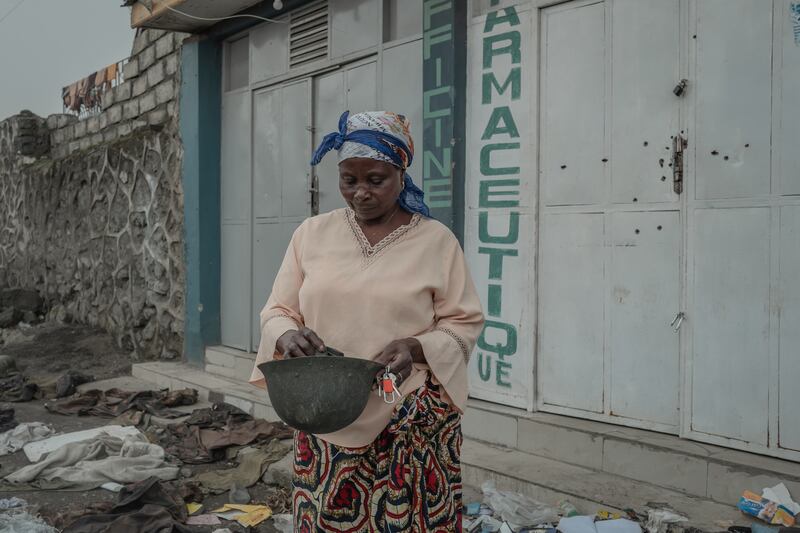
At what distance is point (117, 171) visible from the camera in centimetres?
873

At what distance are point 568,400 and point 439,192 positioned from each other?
Answer: 59.7 inches

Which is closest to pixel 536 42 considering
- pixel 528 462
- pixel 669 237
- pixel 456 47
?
pixel 456 47

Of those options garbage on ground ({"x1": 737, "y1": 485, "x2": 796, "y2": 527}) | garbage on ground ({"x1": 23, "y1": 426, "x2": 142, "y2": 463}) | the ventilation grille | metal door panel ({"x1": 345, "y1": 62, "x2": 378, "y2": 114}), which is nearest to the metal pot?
garbage on ground ({"x1": 737, "y1": 485, "x2": 796, "y2": 527})

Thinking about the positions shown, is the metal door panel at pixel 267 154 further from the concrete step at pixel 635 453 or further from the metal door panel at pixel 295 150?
the concrete step at pixel 635 453

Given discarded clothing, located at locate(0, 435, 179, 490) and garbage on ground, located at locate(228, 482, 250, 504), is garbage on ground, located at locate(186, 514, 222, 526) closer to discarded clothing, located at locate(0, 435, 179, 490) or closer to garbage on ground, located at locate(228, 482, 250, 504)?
garbage on ground, located at locate(228, 482, 250, 504)

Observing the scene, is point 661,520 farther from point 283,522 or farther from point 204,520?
point 204,520

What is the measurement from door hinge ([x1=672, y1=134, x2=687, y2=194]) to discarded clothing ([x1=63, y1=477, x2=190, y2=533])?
301 cm

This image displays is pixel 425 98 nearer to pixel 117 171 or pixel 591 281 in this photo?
pixel 591 281

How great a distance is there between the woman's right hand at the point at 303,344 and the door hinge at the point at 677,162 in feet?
8.37

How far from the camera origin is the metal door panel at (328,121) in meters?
5.95

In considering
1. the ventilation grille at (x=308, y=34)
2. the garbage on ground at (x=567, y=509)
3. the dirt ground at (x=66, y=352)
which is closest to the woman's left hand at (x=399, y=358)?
the garbage on ground at (x=567, y=509)

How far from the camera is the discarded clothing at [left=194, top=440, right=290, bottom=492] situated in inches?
171

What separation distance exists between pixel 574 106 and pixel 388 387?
2.81 metres

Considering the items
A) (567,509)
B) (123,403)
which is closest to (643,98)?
(567,509)
